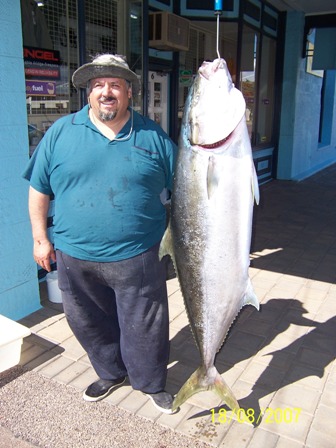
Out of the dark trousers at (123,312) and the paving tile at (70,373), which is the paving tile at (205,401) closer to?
the dark trousers at (123,312)

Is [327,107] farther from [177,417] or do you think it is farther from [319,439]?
[177,417]

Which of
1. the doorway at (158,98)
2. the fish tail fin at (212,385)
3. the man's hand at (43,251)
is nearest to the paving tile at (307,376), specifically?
the fish tail fin at (212,385)

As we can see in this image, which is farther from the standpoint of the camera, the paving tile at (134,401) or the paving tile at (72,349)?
the paving tile at (72,349)

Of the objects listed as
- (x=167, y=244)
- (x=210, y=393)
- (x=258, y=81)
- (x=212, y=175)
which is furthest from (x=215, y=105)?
(x=258, y=81)

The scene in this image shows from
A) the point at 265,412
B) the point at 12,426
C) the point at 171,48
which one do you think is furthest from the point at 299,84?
the point at 12,426

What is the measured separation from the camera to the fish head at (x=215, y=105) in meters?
2.08

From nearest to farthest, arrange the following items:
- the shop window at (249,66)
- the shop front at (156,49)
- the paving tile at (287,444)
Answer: the paving tile at (287,444), the shop front at (156,49), the shop window at (249,66)

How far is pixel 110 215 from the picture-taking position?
2537 millimetres

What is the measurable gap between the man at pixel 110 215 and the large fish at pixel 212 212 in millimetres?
254

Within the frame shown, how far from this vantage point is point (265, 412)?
2926 millimetres

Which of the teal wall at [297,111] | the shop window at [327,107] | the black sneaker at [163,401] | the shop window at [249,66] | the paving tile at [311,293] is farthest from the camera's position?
the shop window at [327,107]

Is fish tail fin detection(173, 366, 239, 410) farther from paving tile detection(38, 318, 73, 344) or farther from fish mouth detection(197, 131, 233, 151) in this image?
paving tile detection(38, 318, 73, 344)

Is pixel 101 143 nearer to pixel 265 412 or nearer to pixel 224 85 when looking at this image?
pixel 224 85
